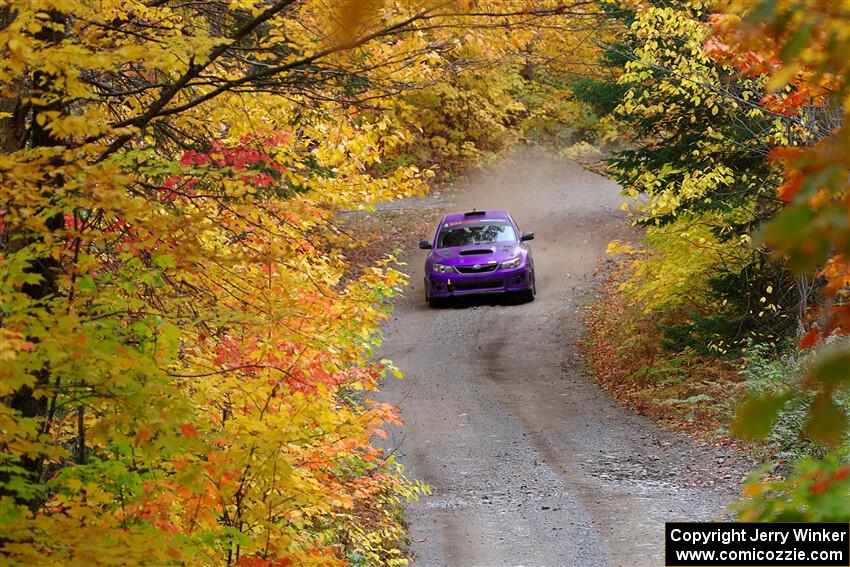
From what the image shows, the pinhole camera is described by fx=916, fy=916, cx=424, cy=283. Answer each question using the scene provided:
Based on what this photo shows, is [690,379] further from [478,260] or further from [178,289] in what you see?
→ [178,289]

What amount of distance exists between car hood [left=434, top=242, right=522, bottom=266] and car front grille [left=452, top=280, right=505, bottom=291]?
493 mm

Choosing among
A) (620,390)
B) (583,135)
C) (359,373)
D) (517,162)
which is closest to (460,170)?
(517,162)

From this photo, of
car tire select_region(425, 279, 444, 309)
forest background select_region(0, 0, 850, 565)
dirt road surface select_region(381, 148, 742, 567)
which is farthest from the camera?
car tire select_region(425, 279, 444, 309)

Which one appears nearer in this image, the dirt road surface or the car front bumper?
the dirt road surface

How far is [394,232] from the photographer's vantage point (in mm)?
29234

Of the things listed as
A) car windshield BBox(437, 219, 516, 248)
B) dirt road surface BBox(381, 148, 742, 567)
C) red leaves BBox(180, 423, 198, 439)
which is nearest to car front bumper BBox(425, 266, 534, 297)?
dirt road surface BBox(381, 148, 742, 567)

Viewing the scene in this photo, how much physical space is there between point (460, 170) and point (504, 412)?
22401 millimetres

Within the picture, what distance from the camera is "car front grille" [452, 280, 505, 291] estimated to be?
19.8 metres

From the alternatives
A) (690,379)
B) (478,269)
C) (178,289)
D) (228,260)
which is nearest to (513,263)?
(478,269)

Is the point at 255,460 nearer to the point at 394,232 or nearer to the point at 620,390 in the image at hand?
the point at 620,390

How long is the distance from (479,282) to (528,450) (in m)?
7.79

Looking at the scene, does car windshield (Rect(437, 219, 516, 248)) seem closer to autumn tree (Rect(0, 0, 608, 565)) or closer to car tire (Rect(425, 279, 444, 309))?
car tire (Rect(425, 279, 444, 309))

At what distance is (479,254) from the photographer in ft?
64.0

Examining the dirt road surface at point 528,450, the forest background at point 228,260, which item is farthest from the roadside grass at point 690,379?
the dirt road surface at point 528,450
